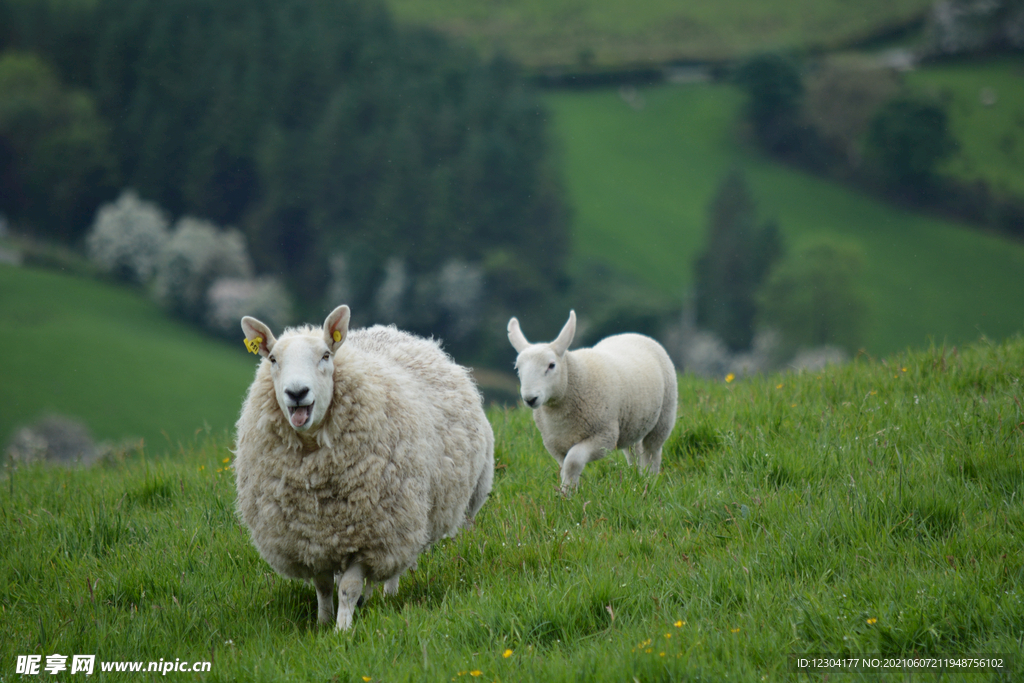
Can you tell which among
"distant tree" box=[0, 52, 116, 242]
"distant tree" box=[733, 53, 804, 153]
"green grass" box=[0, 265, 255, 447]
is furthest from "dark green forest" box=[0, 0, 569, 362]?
"distant tree" box=[733, 53, 804, 153]

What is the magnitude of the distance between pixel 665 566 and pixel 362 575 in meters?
1.55

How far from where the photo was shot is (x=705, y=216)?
224ft

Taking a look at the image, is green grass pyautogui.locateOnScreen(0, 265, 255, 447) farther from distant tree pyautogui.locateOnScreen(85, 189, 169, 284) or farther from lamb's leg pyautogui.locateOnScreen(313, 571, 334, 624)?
lamb's leg pyautogui.locateOnScreen(313, 571, 334, 624)

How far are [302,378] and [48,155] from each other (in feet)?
286

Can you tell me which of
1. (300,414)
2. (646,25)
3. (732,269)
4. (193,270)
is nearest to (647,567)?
(300,414)

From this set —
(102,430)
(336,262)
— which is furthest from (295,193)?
(102,430)

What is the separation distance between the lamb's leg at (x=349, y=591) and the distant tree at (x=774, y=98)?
8225cm

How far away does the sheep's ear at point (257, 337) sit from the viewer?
12.6 feet

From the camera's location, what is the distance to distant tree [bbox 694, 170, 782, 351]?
209ft

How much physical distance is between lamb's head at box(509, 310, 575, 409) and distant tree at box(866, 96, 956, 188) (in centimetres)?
7395

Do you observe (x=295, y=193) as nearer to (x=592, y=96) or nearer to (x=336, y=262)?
(x=336, y=262)

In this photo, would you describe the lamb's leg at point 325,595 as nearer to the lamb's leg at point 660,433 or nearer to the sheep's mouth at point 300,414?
the sheep's mouth at point 300,414

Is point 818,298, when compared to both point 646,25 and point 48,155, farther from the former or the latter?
point 48,155

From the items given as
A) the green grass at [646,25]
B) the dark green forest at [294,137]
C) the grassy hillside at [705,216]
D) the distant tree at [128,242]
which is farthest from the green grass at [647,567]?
the green grass at [646,25]
